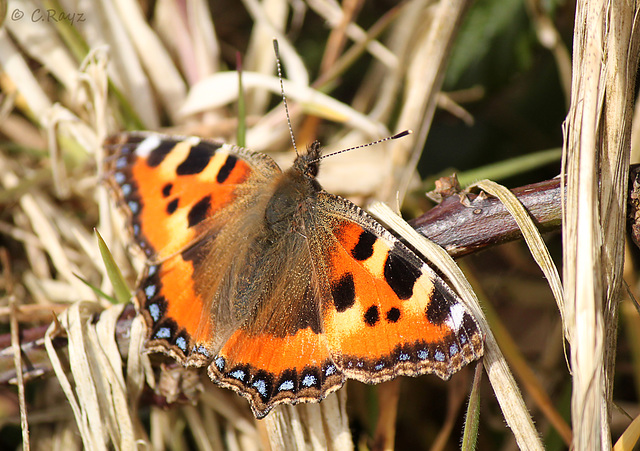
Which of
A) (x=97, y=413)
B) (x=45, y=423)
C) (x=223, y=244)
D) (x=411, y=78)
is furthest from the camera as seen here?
(x=411, y=78)

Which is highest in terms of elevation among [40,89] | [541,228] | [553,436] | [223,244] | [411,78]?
[40,89]

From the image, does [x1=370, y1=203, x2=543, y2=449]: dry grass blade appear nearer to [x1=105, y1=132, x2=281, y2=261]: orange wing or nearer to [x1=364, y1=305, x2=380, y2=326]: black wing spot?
[x1=364, y1=305, x2=380, y2=326]: black wing spot

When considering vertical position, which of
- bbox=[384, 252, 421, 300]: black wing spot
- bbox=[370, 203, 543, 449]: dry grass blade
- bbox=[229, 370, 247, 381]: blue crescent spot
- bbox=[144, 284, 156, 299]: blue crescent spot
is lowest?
bbox=[370, 203, 543, 449]: dry grass blade

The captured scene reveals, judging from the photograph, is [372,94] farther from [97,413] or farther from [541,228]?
[97,413]

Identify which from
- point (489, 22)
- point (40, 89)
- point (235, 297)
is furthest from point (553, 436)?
point (40, 89)

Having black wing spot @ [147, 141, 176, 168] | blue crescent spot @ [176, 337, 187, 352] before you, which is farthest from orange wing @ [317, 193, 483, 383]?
black wing spot @ [147, 141, 176, 168]

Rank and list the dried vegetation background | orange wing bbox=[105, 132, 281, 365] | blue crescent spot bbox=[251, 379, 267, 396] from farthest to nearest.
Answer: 1. orange wing bbox=[105, 132, 281, 365]
2. the dried vegetation background
3. blue crescent spot bbox=[251, 379, 267, 396]

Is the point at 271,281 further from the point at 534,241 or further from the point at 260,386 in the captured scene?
the point at 534,241
